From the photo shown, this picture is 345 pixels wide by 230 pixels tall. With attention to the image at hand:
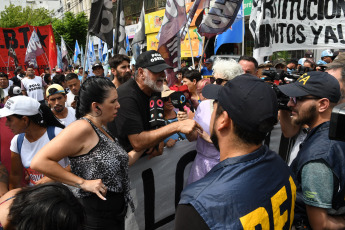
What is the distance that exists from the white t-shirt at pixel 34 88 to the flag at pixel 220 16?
214 inches

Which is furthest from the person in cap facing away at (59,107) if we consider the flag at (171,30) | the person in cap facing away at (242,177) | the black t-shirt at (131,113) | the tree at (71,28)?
the tree at (71,28)

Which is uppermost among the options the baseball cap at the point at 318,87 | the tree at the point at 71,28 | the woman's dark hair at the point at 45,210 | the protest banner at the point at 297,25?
the tree at the point at 71,28

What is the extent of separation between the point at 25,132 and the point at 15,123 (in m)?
0.12

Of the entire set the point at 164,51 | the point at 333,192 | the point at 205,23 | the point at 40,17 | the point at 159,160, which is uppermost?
the point at 40,17

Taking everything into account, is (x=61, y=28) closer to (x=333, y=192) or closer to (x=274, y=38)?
(x=274, y=38)

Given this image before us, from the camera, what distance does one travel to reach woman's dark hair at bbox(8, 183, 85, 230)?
1023mm

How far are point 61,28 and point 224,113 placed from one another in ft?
149

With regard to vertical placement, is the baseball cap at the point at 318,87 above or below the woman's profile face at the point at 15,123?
above

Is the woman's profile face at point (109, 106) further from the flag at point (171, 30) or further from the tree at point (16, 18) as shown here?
the tree at point (16, 18)

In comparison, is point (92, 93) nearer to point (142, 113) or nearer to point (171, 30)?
point (142, 113)

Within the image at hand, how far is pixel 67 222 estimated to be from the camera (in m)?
1.05

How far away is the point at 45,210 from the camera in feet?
3.40

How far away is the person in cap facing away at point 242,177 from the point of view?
1087 mm

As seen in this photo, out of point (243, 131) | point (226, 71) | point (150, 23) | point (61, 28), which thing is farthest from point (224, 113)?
point (61, 28)
